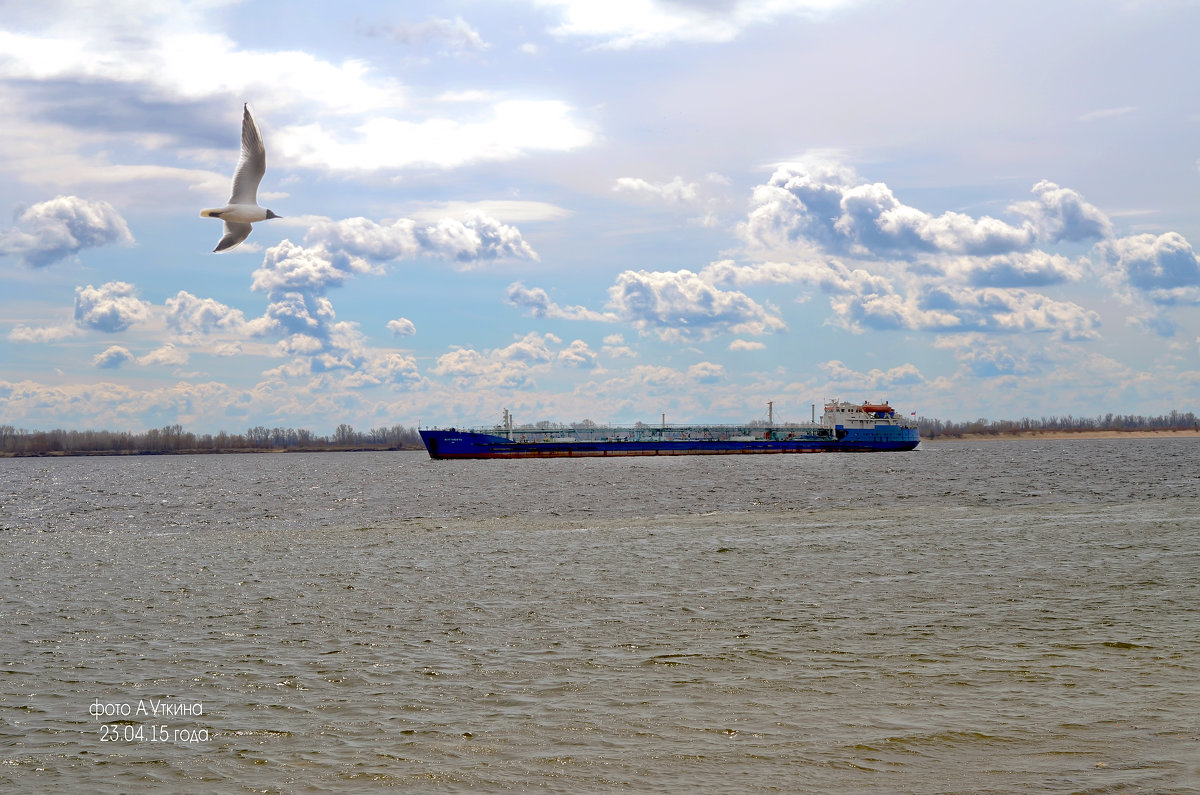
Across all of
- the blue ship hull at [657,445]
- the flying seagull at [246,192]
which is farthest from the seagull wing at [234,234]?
the blue ship hull at [657,445]

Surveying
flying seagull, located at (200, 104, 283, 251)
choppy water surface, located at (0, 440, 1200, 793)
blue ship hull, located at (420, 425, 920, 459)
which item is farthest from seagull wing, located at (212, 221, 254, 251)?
blue ship hull, located at (420, 425, 920, 459)

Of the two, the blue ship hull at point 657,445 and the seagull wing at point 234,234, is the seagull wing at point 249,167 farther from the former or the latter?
the blue ship hull at point 657,445

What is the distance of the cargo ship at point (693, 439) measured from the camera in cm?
13988

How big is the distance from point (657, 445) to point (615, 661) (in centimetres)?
13338

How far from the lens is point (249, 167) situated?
22578mm

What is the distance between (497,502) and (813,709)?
152 feet

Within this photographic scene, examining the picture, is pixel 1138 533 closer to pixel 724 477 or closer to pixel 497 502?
pixel 497 502

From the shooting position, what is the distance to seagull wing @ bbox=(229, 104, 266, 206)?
73.5 ft

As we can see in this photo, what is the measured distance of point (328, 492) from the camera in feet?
249

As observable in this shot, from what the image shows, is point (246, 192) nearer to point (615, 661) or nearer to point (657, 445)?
point (615, 661)

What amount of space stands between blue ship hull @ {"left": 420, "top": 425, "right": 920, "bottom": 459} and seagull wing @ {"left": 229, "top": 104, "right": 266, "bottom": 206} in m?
116

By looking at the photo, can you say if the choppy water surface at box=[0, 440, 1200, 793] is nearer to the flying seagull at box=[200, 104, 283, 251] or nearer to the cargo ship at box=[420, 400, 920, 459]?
the flying seagull at box=[200, 104, 283, 251]

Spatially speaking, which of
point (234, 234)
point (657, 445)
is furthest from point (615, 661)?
point (657, 445)

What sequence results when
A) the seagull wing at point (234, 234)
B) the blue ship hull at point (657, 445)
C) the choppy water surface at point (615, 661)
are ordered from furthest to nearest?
the blue ship hull at point (657, 445), the seagull wing at point (234, 234), the choppy water surface at point (615, 661)
